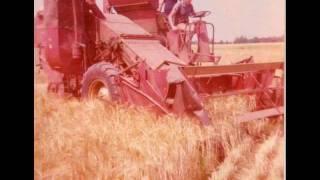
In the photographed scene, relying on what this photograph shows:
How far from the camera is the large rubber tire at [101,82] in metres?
2.43

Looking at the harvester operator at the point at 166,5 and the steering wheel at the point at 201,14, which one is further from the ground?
the harvester operator at the point at 166,5

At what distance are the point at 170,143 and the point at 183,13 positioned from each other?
0.60 meters

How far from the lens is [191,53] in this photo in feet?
7.67

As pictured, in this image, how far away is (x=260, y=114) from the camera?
2266mm

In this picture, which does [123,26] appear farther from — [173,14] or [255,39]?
[255,39]

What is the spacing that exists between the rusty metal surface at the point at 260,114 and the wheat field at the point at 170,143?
0.02 meters

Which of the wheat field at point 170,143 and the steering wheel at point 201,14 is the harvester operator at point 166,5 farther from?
the wheat field at point 170,143

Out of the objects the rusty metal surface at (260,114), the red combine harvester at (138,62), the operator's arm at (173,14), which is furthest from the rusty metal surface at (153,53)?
the rusty metal surface at (260,114)

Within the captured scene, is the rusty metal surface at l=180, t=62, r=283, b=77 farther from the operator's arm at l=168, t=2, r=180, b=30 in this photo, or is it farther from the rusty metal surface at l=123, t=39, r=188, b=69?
the operator's arm at l=168, t=2, r=180, b=30

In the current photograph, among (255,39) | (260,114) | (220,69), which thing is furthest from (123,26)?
(260,114)
